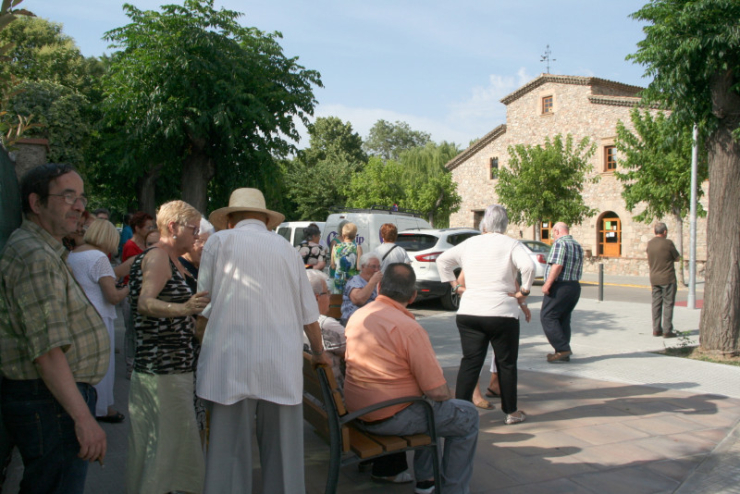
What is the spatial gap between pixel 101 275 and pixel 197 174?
12469mm

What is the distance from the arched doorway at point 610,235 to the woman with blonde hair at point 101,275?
29.1 m

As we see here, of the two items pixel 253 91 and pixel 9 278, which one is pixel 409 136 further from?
pixel 9 278

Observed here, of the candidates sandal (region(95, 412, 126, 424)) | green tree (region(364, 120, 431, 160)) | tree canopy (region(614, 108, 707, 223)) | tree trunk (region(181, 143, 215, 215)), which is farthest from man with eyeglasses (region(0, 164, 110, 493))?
green tree (region(364, 120, 431, 160))

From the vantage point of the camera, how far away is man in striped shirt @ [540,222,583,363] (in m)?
7.17

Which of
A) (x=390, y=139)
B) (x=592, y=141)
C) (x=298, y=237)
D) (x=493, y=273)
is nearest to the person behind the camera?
(x=493, y=273)

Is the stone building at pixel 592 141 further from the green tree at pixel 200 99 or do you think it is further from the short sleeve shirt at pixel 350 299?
the short sleeve shirt at pixel 350 299

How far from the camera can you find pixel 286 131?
16.9m

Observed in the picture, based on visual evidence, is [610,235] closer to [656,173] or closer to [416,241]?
[656,173]

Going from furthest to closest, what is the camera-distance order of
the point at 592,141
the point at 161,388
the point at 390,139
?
the point at 390,139
the point at 592,141
the point at 161,388

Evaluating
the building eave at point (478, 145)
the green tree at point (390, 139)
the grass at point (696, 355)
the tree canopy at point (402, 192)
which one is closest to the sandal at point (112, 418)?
the grass at point (696, 355)

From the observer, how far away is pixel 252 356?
112 inches

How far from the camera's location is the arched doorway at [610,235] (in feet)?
98.0

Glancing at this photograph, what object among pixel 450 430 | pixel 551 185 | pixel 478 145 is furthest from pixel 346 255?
pixel 478 145

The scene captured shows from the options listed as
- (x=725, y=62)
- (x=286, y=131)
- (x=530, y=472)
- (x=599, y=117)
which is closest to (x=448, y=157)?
(x=599, y=117)
